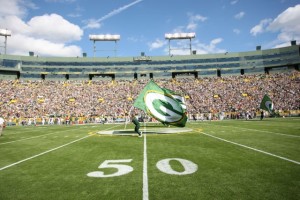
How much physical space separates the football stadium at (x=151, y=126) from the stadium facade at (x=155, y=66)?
0.35 meters

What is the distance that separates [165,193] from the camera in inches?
217

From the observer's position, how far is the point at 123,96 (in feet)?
216

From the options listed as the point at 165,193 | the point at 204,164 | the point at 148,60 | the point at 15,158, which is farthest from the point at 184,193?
the point at 148,60

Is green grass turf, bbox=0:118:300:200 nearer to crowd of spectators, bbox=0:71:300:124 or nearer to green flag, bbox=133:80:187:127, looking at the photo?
green flag, bbox=133:80:187:127

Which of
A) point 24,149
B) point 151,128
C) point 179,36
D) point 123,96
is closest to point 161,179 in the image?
point 24,149

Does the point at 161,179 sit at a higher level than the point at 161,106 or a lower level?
lower

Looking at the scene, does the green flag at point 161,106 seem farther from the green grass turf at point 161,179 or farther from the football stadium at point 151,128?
the green grass turf at point 161,179

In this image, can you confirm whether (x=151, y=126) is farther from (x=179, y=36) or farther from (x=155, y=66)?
(x=179, y=36)

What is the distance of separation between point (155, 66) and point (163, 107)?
2741 inches

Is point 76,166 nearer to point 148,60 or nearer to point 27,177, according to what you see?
point 27,177

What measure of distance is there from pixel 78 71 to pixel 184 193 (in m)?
85.5

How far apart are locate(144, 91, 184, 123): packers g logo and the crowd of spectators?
35.2 metres

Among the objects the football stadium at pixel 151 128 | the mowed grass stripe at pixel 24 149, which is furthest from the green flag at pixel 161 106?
the mowed grass stripe at pixel 24 149

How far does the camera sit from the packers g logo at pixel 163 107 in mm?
18895
